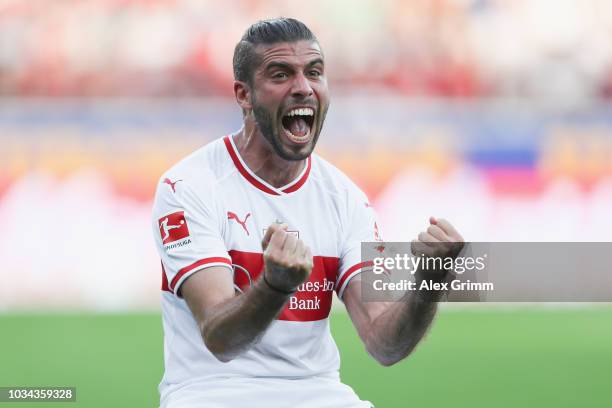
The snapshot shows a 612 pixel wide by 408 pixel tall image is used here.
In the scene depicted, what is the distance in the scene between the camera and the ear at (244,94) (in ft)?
15.0

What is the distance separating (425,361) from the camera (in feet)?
30.9

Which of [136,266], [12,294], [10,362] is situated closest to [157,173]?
[136,266]

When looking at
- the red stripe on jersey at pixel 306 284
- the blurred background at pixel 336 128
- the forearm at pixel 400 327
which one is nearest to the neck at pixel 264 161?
the red stripe on jersey at pixel 306 284

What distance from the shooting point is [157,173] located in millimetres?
12852

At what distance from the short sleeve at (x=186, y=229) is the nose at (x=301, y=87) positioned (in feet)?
1.66

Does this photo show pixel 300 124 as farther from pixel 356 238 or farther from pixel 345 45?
pixel 345 45

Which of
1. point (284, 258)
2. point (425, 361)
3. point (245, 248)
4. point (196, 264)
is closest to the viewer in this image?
point (284, 258)

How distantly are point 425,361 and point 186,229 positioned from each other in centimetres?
551

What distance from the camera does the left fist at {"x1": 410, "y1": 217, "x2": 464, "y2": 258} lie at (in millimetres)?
3832

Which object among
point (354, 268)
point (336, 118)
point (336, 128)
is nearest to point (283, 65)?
point (354, 268)

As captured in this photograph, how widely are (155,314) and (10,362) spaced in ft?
9.84

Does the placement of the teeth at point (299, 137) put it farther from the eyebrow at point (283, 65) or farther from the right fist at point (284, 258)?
the right fist at point (284, 258)

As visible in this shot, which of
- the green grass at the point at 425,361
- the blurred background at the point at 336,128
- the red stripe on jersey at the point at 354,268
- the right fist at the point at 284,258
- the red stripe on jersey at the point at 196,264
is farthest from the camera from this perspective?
the blurred background at the point at 336,128

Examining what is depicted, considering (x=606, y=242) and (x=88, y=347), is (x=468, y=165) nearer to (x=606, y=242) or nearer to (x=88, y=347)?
(x=606, y=242)
